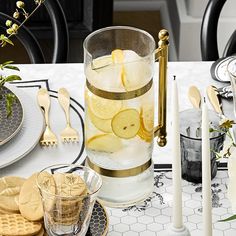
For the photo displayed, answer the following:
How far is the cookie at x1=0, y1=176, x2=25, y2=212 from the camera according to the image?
135cm

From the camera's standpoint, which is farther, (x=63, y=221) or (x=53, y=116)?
(x=53, y=116)

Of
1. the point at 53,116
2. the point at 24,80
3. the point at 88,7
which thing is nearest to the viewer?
the point at 53,116

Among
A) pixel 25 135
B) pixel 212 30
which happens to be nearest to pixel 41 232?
pixel 25 135

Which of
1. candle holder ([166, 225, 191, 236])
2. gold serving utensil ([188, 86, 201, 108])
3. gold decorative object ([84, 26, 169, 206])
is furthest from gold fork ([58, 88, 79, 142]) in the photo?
candle holder ([166, 225, 191, 236])

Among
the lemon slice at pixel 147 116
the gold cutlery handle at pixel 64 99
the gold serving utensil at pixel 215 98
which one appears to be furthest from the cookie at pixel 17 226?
the gold serving utensil at pixel 215 98

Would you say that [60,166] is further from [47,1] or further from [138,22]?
[138,22]

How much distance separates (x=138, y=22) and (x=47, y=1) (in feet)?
5.49

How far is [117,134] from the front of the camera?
141cm

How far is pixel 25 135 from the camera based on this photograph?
62.2 inches

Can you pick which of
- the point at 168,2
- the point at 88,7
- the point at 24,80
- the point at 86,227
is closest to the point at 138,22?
the point at 168,2

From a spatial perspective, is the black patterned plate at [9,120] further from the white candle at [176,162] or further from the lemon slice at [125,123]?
the white candle at [176,162]

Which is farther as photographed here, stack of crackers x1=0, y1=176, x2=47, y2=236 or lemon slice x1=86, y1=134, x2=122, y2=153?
lemon slice x1=86, y1=134, x2=122, y2=153

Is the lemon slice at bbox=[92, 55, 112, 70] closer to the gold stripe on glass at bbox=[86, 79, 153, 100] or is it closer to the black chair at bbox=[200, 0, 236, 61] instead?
the gold stripe on glass at bbox=[86, 79, 153, 100]

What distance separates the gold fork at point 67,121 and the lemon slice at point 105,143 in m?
0.16
